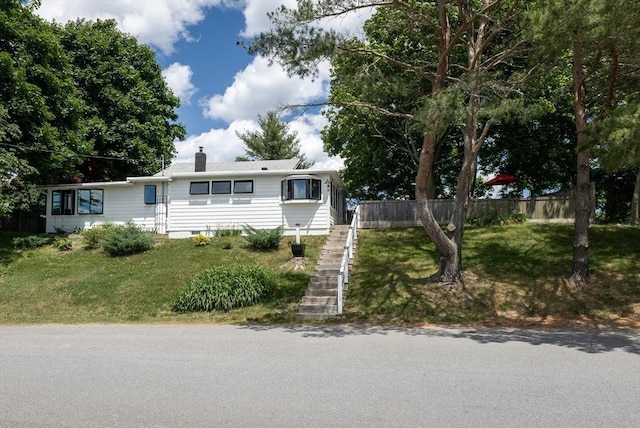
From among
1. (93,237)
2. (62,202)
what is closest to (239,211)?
(93,237)

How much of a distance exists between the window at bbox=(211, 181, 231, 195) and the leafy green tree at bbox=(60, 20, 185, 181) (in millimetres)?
8707

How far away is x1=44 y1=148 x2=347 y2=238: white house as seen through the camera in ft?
68.6

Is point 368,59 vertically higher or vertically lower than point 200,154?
higher

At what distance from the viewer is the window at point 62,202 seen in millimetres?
23462

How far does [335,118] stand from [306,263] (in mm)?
11823

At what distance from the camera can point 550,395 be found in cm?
521

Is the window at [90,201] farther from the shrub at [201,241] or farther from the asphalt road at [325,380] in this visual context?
the asphalt road at [325,380]

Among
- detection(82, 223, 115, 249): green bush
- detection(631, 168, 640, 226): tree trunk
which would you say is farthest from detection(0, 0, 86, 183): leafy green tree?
detection(631, 168, 640, 226): tree trunk

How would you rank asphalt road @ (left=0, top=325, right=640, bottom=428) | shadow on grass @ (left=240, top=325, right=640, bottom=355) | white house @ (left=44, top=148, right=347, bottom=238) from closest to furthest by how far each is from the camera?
asphalt road @ (left=0, top=325, right=640, bottom=428) < shadow on grass @ (left=240, top=325, right=640, bottom=355) < white house @ (left=44, top=148, right=347, bottom=238)

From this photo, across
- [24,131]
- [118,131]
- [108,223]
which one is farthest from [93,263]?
[118,131]

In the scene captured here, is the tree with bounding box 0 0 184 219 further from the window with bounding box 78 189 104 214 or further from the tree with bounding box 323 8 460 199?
the tree with bounding box 323 8 460 199

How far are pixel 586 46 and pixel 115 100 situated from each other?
24.3 meters

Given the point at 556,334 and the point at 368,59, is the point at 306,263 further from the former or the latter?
the point at 556,334

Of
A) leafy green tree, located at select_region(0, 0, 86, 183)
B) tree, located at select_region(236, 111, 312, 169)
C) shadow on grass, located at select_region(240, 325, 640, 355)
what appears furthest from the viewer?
tree, located at select_region(236, 111, 312, 169)
